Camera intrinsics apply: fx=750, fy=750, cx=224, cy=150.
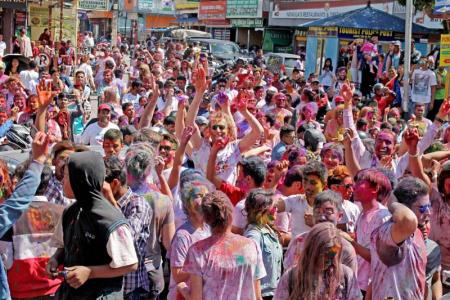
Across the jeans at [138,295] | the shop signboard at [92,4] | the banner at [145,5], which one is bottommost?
the jeans at [138,295]

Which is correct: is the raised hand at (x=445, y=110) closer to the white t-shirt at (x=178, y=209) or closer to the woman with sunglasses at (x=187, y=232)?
the white t-shirt at (x=178, y=209)

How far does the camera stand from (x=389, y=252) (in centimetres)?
458

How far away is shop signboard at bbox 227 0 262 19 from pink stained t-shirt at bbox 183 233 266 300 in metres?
38.9

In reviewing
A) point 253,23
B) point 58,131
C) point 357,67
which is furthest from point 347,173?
point 253,23

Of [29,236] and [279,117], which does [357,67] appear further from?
[29,236]


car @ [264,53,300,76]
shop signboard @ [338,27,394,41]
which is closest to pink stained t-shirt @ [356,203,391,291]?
shop signboard @ [338,27,394,41]

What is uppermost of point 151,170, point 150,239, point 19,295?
point 151,170

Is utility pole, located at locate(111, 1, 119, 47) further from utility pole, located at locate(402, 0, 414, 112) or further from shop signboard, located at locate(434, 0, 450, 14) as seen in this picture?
utility pole, located at locate(402, 0, 414, 112)

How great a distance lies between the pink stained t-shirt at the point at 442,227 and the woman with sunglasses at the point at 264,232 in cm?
130

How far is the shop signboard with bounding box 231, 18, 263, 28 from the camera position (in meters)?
42.7

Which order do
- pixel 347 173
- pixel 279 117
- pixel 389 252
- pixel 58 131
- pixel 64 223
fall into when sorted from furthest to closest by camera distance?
pixel 279 117
pixel 58 131
pixel 347 173
pixel 389 252
pixel 64 223

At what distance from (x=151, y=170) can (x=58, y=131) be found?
425 cm

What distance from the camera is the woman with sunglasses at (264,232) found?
5.08 metres

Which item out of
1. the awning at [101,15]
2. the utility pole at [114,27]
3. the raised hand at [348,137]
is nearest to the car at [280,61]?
the utility pole at [114,27]
